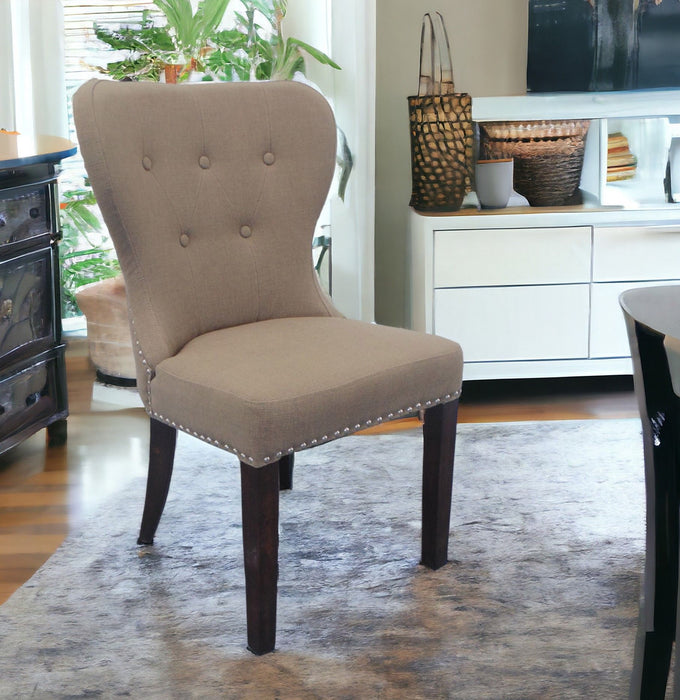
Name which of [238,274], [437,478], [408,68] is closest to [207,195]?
[238,274]

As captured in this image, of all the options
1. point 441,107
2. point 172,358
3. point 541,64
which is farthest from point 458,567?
point 541,64

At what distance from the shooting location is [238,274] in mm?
2053

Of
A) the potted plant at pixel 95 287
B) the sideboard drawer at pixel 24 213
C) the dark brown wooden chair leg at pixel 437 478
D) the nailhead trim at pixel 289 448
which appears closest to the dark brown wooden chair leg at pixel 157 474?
the nailhead trim at pixel 289 448

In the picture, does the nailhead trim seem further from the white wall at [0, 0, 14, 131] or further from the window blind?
the window blind

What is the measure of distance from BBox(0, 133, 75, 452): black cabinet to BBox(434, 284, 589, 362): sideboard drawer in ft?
3.83

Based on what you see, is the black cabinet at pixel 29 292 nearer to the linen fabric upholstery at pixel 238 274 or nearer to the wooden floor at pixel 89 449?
the wooden floor at pixel 89 449

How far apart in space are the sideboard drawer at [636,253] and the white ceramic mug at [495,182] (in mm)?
311

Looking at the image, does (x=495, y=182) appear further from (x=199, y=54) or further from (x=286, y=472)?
(x=286, y=472)

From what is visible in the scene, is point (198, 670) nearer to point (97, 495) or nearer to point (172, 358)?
point (172, 358)

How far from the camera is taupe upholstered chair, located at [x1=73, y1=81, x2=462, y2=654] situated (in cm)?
168

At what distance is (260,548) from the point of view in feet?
5.46

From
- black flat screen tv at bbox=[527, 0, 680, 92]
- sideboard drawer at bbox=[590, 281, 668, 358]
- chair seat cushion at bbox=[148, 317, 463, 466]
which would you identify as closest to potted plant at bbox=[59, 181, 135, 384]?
chair seat cushion at bbox=[148, 317, 463, 466]

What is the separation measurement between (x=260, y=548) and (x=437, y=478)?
46 centimetres

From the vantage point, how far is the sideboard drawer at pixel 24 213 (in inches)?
96.8
